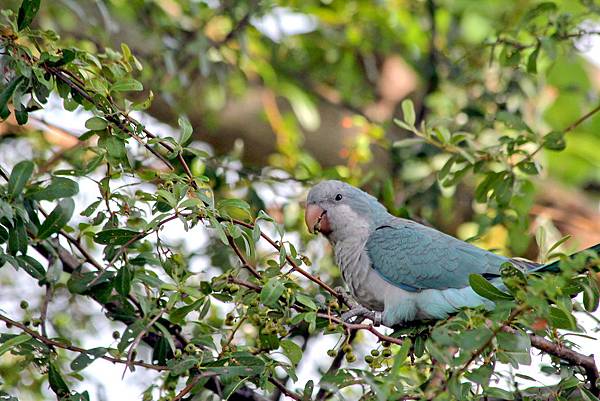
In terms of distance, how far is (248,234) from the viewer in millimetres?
2166

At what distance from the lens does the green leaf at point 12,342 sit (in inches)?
81.9

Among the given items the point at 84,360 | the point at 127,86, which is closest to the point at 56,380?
the point at 84,360

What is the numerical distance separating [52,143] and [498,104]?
2115 millimetres

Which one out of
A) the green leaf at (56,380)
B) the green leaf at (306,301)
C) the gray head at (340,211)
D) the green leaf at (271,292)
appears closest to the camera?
the green leaf at (271,292)

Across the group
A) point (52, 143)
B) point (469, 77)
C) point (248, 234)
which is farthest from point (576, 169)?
point (248, 234)

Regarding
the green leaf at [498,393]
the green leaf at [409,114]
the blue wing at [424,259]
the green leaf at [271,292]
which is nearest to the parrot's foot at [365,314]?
the blue wing at [424,259]

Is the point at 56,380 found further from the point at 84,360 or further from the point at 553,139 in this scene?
the point at 553,139

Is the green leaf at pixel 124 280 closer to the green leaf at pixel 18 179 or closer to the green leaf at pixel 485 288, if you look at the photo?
the green leaf at pixel 18 179

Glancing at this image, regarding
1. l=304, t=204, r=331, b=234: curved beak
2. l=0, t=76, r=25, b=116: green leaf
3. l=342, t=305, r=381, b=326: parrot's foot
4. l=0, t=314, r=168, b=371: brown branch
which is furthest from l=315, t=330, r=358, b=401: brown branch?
l=0, t=76, r=25, b=116: green leaf

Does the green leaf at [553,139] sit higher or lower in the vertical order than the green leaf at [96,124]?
higher

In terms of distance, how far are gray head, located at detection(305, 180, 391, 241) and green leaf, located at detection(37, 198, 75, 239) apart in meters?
1.12

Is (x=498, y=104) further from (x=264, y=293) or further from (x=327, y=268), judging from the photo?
(x=264, y=293)

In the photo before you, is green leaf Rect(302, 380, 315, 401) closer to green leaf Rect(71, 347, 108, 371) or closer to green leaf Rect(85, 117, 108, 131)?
green leaf Rect(71, 347, 108, 371)

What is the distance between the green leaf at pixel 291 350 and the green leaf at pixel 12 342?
0.65 metres
